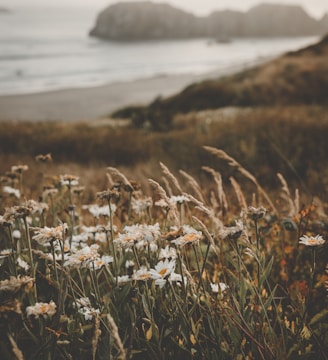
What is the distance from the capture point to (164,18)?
114m

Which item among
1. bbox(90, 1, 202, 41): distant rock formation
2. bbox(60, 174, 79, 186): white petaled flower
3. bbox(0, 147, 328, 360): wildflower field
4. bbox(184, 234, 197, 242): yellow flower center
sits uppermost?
bbox(90, 1, 202, 41): distant rock formation

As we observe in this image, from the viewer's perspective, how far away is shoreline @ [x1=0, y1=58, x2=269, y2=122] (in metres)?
18.4

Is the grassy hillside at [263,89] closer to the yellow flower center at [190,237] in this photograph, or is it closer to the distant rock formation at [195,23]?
the yellow flower center at [190,237]

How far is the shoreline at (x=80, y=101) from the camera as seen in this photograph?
1844cm

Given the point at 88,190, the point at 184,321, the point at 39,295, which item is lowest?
the point at 88,190

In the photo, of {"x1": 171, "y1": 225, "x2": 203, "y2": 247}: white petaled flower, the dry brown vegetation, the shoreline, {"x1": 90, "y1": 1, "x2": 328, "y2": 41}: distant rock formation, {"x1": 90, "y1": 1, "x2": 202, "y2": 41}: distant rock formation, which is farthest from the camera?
{"x1": 90, "y1": 1, "x2": 328, "y2": 41}: distant rock formation

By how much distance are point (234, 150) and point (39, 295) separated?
4062 millimetres

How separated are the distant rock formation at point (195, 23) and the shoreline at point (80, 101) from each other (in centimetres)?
7044

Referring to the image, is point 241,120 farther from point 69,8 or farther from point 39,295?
point 69,8

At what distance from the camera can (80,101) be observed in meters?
20.8

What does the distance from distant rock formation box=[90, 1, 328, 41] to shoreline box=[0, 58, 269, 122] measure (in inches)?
2773

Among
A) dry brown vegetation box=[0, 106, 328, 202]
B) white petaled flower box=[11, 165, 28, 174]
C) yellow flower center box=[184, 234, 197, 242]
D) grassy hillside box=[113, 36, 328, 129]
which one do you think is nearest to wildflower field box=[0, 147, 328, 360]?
yellow flower center box=[184, 234, 197, 242]

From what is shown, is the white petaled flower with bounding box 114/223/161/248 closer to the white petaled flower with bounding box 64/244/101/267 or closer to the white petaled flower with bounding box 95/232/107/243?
the white petaled flower with bounding box 64/244/101/267

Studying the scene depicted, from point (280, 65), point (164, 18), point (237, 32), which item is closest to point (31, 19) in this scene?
point (164, 18)
